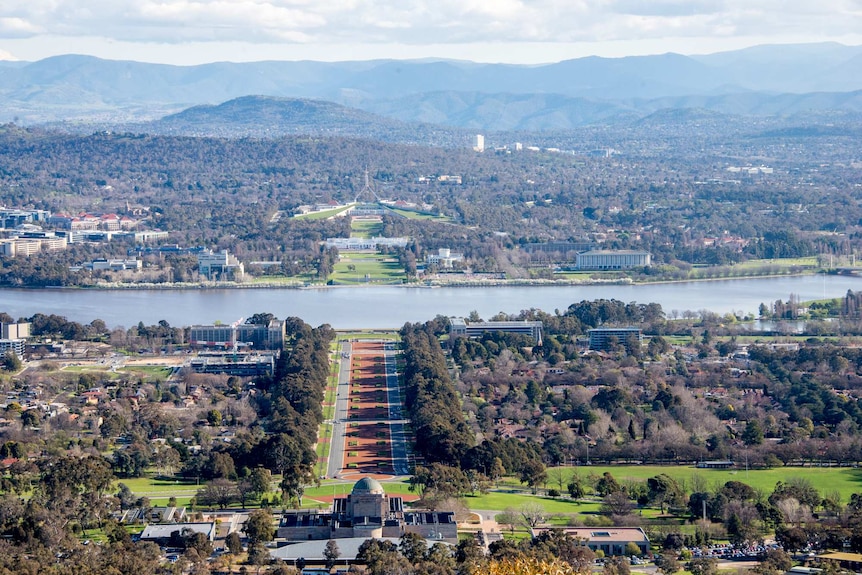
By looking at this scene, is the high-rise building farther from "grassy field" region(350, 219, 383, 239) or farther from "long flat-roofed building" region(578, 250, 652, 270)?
"long flat-roofed building" region(578, 250, 652, 270)

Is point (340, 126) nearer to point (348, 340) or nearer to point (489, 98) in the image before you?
point (489, 98)

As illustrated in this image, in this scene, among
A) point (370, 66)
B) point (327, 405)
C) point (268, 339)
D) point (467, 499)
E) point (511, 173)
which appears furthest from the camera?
point (370, 66)

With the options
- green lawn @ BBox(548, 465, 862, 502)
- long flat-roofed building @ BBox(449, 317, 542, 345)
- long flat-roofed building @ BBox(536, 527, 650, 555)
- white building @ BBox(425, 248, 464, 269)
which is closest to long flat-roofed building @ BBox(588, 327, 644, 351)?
long flat-roofed building @ BBox(449, 317, 542, 345)

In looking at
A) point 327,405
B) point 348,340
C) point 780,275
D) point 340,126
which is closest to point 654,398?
point 327,405

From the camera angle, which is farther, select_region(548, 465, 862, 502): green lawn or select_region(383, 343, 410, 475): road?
select_region(383, 343, 410, 475): road

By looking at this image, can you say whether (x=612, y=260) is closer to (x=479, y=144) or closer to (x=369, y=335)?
(x=369, y=335)
